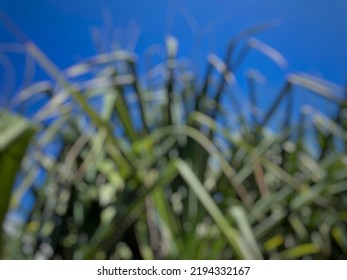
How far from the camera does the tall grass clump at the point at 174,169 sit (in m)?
0.57

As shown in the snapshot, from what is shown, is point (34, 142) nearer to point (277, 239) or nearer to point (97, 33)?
point (97, 33)

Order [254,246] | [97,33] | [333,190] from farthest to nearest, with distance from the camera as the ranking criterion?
[97,33] → [333,190] → [254,246]

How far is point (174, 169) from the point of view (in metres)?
0.52

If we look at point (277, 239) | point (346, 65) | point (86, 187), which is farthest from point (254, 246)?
point (346, 65)

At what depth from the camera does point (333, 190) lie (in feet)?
1.98

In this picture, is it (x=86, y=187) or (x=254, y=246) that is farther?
(x=86, y=187)

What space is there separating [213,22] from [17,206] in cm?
36

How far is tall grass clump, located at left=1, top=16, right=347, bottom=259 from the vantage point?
57 centimetres

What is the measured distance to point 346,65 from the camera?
0.69m

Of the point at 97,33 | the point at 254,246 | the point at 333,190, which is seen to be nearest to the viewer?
the point at 254,246

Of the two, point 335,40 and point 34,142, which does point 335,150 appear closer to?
point 335,40

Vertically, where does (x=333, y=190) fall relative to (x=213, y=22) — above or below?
below

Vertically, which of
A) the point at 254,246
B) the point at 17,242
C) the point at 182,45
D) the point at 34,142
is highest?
the point at 182,45

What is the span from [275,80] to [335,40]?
0.34 feet
